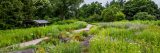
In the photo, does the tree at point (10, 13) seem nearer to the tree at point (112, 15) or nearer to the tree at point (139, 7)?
the tree at point (112, 15)

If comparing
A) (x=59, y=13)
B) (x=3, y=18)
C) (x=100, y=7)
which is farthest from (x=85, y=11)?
(x=3, y=18)

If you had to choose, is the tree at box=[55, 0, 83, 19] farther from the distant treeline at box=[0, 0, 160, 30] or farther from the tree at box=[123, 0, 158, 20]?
the tree at box=[123, 0, 158, 20]

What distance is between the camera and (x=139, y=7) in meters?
64.6

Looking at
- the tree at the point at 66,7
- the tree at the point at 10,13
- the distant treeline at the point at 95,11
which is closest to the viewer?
the tree at the point at 10,13

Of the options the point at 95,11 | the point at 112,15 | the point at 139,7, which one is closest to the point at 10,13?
the point at 112,15

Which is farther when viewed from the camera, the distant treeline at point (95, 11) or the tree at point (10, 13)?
the distant treeline at point (95, 11)

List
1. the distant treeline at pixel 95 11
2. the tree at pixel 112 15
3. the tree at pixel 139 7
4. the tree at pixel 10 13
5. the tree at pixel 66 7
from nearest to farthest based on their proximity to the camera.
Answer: the tree at pixel 10 13
the distant treeline at pixel 95 11
the tree at pixel 112 15
the tree at pixel 66 7
the tree at pixel 139 7

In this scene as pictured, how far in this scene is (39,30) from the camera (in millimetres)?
20234

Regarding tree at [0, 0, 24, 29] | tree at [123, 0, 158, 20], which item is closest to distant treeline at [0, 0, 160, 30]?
tree at [123, 0, 158, 20]

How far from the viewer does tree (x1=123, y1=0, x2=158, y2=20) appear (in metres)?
64.1

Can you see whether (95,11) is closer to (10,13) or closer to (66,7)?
(66,7)

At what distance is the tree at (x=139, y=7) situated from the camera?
64.1m

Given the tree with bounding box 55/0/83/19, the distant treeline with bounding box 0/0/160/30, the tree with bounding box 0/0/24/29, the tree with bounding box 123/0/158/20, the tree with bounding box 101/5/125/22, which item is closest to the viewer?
the tree with bounding box 0/0/24/29

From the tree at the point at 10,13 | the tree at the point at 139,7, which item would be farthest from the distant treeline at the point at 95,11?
the tree at the point at 10,13
